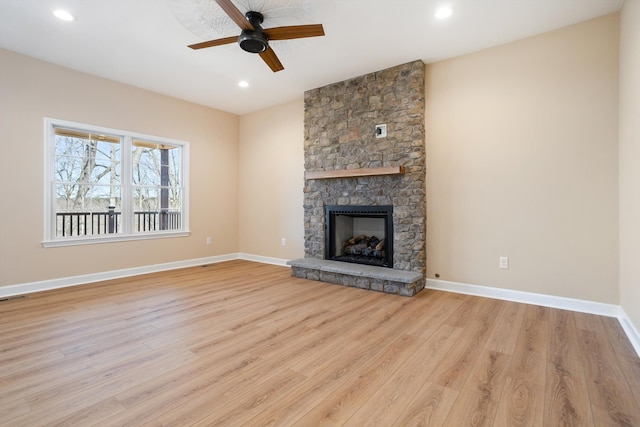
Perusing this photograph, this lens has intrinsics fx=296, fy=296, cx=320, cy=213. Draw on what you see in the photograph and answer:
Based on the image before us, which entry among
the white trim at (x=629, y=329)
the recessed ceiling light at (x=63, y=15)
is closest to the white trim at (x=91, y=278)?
the recessed ceiling light at (x=63, y=15)

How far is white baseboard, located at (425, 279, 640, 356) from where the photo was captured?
93.6 inches

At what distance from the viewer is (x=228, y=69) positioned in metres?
3.86

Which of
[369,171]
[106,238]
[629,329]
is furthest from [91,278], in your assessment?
[629,329]

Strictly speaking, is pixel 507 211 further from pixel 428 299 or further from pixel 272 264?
pixel 272 264

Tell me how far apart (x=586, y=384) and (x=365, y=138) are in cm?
324

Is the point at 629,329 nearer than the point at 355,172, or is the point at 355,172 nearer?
the point at 629,329

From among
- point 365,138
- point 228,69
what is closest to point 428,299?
point 365,138

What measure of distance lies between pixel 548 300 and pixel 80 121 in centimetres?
597

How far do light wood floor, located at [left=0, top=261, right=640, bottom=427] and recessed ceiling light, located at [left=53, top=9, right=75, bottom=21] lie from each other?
9.23 feet

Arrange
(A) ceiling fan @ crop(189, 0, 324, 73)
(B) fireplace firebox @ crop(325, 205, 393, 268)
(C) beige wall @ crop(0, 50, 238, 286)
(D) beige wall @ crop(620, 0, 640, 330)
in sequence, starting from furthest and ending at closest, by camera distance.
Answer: (B) fireplace firebox @ crop(325, 205, 393, 268) < (C) beige wall @ crop(0, 50, 238, 286) < (A) ceiling fan @ crop(189, 0, 324, 73) < (D) beige wall @ crop(620, 0, 640, 330)

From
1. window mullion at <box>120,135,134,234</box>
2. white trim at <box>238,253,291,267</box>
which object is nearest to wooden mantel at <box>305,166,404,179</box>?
white trim at <box>238,253,291,267</box>

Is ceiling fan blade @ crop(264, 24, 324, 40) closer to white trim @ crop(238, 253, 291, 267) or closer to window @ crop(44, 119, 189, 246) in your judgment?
window @ crop(44, 119, 189, 246)

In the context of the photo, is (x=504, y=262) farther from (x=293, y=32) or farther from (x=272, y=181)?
(x=272, y=181)

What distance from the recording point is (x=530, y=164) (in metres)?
3.11
